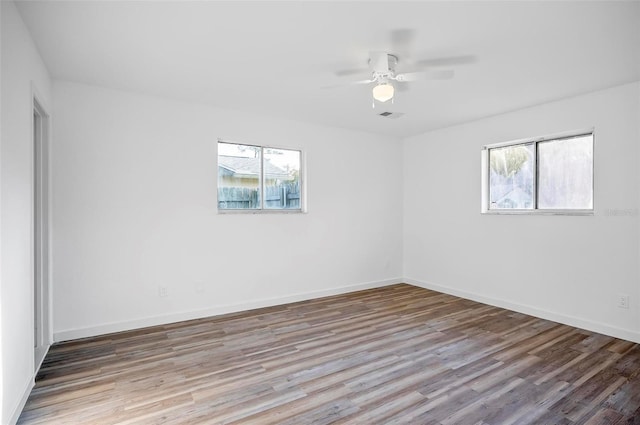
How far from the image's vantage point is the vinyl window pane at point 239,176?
4.18 m

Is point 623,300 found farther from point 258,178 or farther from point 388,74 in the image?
point 258,178

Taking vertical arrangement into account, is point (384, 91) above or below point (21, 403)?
Result: above

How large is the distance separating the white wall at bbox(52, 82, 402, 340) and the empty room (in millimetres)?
25

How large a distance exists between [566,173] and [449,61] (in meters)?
2.20

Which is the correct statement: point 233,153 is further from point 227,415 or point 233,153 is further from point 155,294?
point 227,415

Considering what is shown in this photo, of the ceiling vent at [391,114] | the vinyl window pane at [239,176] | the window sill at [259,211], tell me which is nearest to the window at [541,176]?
the ceiling vent at [391,114]

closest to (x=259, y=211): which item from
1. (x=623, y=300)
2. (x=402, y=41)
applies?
(x=402, y=41)

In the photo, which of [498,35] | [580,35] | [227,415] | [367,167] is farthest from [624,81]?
[227,415]

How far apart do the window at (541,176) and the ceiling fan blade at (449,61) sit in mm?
1919

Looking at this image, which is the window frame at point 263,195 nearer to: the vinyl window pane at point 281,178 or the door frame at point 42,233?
the vinyl window pane at point 281,178

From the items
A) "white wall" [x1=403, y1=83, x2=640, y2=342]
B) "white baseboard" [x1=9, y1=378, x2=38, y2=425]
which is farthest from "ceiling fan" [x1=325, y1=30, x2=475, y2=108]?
"white baseboard" [x1=9, y1=378, x2=38, y2=425]

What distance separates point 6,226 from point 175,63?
1744 millimetres

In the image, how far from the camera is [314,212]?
4.82 m

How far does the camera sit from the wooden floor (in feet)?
6.90
